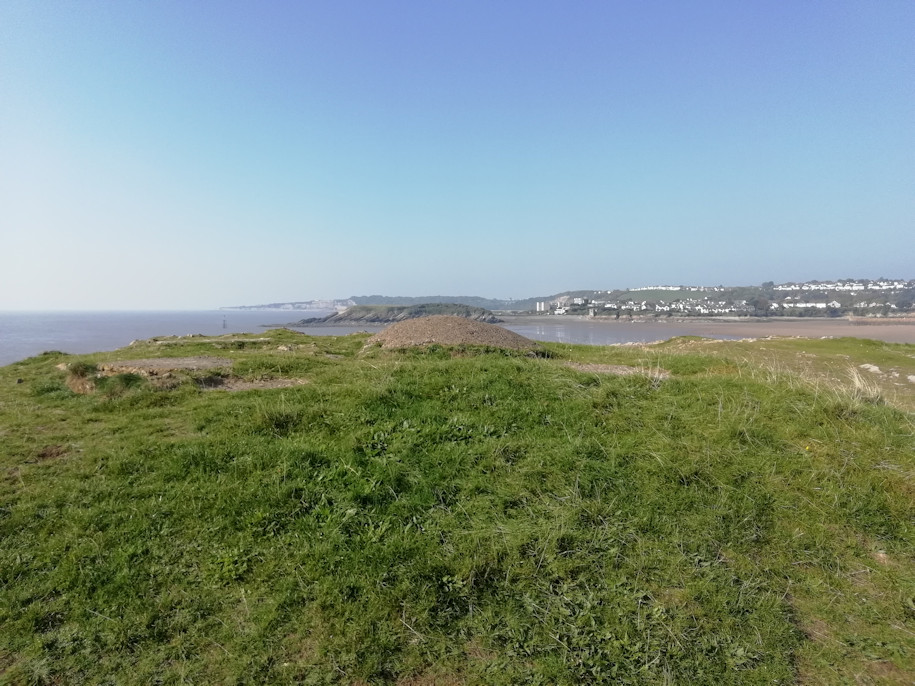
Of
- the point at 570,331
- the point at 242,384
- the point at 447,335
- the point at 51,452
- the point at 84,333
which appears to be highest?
the point at 447,335

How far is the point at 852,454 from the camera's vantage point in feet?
18.1

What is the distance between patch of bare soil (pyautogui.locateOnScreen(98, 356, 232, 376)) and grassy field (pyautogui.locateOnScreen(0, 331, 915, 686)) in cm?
194

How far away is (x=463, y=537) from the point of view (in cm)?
423

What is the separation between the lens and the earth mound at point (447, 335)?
512 inches

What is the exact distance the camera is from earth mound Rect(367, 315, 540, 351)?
13008 millimetres

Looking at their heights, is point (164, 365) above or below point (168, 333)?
above

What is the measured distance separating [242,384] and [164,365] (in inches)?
105

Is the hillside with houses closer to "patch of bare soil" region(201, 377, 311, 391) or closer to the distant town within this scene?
the distant town

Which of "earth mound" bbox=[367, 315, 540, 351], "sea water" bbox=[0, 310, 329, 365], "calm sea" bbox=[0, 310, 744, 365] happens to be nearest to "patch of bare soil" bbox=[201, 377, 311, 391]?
"earth mound" bbox=[367, 315, 540, 351]

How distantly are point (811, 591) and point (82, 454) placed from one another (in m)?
7.72

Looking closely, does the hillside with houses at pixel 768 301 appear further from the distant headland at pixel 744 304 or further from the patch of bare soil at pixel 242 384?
the patch of bare soil at pixel 242 384

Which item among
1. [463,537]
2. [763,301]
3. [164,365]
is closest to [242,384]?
[164,365]

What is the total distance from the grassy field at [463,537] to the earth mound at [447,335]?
5721 mm

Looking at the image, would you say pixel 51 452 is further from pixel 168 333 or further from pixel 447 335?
pixel 168 333
